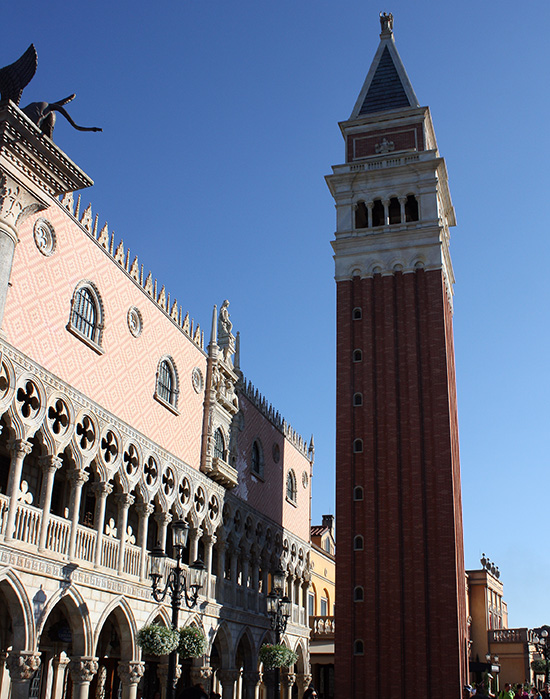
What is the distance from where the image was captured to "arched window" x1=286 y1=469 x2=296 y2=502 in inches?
1198

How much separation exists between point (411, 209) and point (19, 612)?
23065 mm

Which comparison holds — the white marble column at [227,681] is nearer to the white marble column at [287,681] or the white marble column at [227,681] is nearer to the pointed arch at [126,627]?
the white marble column at [287,681]

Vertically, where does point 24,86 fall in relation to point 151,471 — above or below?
above

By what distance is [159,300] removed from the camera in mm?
20859

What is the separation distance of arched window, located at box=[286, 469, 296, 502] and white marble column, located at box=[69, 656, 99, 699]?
50.5ft

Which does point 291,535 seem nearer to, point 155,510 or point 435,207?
point 155,510

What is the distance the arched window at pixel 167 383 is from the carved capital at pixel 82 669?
22.0ft

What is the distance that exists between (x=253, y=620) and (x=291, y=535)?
555 centimetres

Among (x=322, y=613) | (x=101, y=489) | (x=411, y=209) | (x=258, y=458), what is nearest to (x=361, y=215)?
(x=411, y=209)

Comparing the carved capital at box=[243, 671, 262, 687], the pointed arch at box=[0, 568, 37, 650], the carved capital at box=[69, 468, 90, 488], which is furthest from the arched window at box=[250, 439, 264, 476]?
the pointed arch at box=[0, 568, 37, 650]

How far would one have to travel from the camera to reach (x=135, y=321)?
19.3m

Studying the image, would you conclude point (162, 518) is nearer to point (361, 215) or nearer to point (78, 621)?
point (78, 621)

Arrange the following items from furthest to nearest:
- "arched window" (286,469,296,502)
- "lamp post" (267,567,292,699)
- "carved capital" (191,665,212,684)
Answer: "arched window" (286,469,296,502), "carved capital" (191,665,212,684), "lamp post" (267,567,292,699)

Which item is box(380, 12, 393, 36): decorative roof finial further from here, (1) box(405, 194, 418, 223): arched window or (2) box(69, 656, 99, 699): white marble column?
(2) box(69, 656, 99, 699): white marble column
